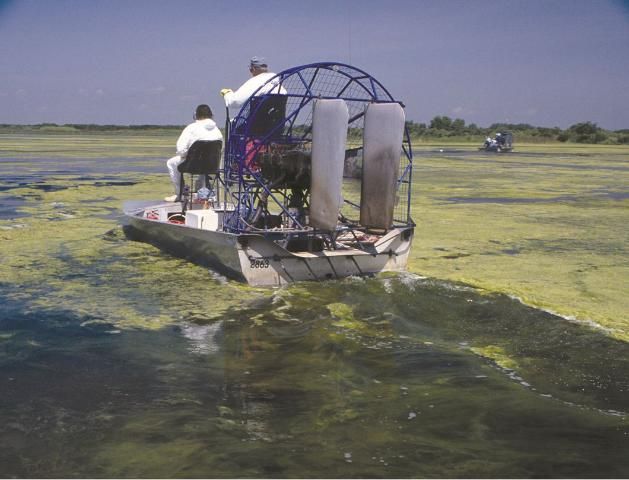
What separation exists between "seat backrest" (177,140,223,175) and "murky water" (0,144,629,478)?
5.44ft

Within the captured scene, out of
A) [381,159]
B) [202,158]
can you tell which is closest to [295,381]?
[381,159]

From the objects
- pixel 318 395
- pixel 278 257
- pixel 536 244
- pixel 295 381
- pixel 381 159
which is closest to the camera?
pixel 318 395

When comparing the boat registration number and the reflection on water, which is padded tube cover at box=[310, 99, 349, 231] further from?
the reflection on water

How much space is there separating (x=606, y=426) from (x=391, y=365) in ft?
4.84

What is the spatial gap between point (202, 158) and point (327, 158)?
2843mm

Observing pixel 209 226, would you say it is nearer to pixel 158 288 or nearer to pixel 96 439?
pixel 158 288

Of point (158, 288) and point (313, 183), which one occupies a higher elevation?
point (313, 183)

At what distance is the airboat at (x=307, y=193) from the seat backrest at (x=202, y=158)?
2.28 ft

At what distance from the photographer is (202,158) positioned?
8836 millimetres

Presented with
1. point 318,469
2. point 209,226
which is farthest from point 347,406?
point 209,226

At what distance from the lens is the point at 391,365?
4.87 metres

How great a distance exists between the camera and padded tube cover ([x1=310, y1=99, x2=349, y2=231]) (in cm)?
640

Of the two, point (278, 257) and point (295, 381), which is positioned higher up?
point (278, 257)

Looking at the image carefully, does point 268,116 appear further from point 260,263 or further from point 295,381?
point 295,381
